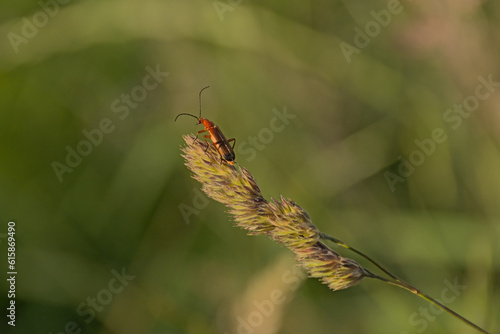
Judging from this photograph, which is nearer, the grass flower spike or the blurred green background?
the grass flower spike

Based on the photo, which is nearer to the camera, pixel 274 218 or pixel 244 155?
pixel 274 218

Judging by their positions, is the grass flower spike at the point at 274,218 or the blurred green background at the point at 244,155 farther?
the blurred green background at the point at 244,155

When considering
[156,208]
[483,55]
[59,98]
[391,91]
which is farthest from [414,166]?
[59,98]

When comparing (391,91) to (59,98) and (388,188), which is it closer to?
(388,188)

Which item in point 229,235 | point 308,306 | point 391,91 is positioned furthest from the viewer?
point 391,91

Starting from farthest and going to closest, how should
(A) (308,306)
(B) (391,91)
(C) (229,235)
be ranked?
(B) (391,91) < (C) (229,235) < (A) (308,306)

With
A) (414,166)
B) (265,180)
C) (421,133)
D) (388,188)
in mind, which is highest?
(421,133)

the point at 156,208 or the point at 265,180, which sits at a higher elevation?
the point at 265,180

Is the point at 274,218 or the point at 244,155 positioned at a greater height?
the point at 244,155
